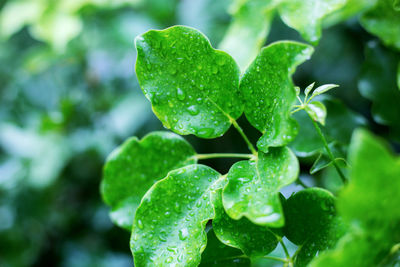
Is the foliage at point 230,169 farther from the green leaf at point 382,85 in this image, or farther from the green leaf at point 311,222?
the green leaf at point 382,85

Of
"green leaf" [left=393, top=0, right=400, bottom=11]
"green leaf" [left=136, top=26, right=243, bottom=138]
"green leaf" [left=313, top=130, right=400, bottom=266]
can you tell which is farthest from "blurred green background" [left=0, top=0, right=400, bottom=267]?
"green leaf" [left=313, top=130, right=400, bottom=266]

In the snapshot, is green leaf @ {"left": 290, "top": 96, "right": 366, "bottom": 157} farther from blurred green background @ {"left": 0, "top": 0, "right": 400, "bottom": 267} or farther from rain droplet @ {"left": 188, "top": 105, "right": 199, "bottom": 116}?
blurred green background @ {"left": 0, "top": 0, "right": 400, "bottom": 267}

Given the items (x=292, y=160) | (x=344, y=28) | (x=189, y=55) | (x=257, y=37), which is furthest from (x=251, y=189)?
(x=344, y=28)

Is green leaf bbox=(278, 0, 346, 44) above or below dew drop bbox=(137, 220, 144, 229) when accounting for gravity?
above

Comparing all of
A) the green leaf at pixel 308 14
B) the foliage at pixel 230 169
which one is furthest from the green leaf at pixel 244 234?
the green leaf at pixel 308 14

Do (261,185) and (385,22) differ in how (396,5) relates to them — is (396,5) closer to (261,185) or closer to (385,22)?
(385,22)

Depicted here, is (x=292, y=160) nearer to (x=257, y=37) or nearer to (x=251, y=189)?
(x=251, y=189)

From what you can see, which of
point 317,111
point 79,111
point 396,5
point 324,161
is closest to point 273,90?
point 317,111
